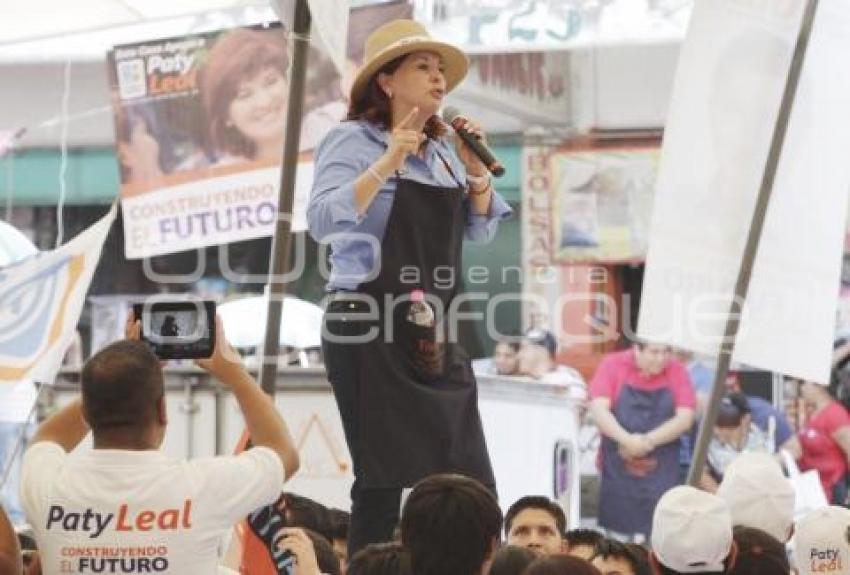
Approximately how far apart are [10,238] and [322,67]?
2552 mm

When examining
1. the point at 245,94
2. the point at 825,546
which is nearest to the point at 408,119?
the point at 825,546

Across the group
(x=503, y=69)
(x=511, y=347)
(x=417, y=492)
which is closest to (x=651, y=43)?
(x=503, y=69)

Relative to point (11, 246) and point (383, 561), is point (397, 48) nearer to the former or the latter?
point (383, 561)

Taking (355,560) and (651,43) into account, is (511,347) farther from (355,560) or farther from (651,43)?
→ (355,560)

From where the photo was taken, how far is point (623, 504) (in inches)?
346

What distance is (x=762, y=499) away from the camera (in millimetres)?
4562

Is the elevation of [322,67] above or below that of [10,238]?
above

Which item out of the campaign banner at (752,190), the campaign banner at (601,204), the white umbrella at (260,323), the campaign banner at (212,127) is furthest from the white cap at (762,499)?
the campaign banner at (601,204)

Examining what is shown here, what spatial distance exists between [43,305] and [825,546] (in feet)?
7.00

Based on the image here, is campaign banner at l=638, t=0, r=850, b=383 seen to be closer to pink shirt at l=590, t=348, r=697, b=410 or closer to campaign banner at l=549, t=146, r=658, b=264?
pink shirt at l=590, t=348, r=697, b=410

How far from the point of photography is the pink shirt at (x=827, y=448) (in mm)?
9047

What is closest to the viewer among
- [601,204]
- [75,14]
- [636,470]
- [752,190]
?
[752,190]

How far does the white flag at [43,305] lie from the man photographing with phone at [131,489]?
1839mm

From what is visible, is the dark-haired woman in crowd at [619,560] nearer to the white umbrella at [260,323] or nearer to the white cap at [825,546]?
the white cap at [825,546]
